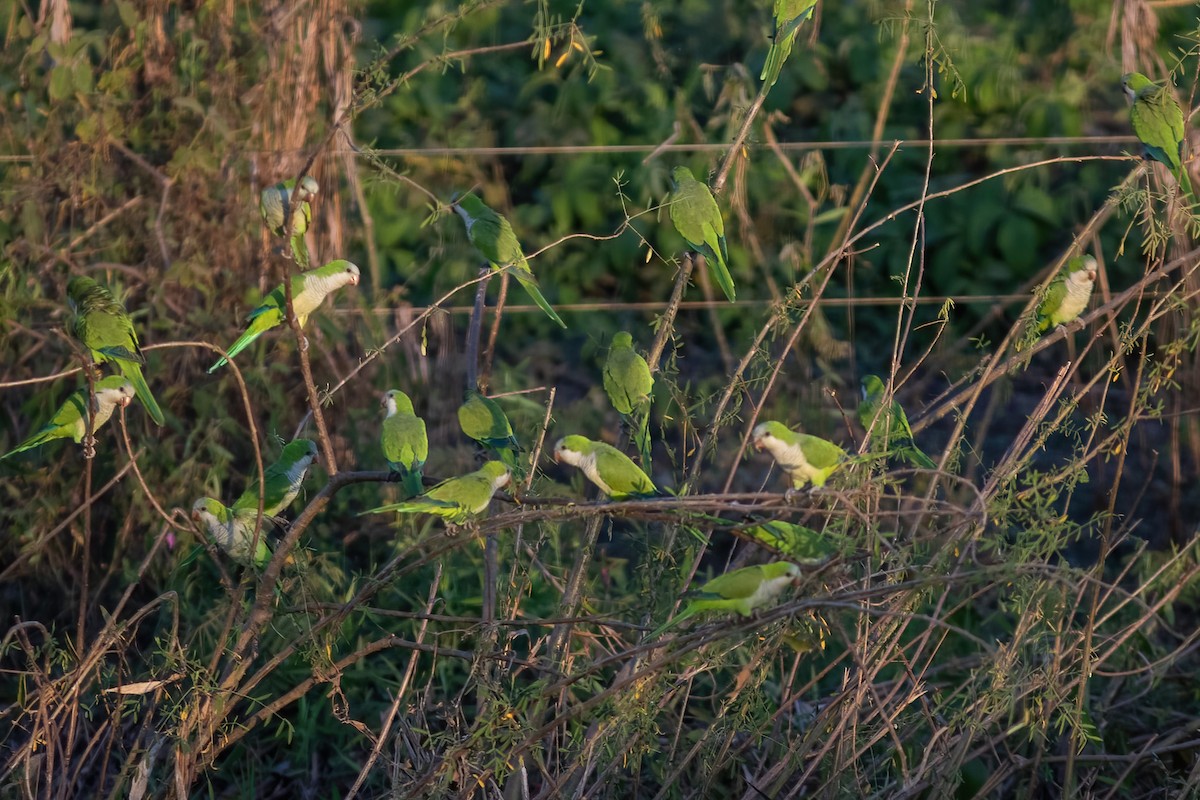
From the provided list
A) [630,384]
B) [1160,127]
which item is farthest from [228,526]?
[1160,127]

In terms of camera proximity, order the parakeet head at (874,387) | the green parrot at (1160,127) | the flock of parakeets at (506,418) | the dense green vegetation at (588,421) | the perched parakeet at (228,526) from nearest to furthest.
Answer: the flock of parakeets at (506,418), the dense green vegetation at (588,421), the perched parakeet at (228,526), the green parrot at (1160,127), the parakeet head at (874,387)

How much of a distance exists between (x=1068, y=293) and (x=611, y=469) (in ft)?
5.09

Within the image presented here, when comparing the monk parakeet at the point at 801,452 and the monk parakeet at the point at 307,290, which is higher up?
the monk parakeet at the point at 307,290

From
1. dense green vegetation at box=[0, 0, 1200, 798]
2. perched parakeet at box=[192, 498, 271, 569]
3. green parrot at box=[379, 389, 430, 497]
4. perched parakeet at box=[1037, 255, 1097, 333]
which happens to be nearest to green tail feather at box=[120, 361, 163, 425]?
dense green vegetation at box=[0, 0, 1200, 798]

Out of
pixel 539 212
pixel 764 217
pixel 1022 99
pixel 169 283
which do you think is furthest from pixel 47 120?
pixel 1022 99

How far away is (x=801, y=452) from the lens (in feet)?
10.2

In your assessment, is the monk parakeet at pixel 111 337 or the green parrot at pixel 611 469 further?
the monk parakeet at pixel 111 337

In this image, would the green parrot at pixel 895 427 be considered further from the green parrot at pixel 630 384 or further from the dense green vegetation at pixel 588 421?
the green parrot at pixel 630 384

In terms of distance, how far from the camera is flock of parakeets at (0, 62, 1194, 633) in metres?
2.79

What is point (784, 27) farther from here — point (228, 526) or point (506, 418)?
point (228, 526)

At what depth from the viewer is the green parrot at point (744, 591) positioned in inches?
103

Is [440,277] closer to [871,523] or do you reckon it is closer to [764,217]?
[764,217]

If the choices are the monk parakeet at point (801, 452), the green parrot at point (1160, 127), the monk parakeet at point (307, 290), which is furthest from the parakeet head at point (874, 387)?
the monk parakeet at point (307, 290)

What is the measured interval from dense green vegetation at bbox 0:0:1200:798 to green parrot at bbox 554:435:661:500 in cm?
10
